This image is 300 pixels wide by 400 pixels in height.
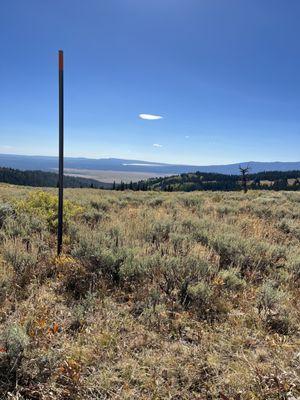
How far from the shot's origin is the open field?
244cm

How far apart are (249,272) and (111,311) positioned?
268 cm

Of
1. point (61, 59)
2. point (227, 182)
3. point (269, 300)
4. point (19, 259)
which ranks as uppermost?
point (61, 59)

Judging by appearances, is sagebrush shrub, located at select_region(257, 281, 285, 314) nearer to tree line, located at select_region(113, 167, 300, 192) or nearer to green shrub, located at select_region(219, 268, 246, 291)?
green shrub, located at select_region(219, 268, 246, 291)

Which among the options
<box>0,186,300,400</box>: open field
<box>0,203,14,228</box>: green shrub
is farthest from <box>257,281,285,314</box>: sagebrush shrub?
<box>0,203,14,228</box>: green shrub

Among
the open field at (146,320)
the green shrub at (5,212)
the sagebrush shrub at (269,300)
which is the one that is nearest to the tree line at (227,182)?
the green shrub at (5,212)

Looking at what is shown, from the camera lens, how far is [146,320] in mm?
3396

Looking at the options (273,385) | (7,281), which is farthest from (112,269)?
(273,385)

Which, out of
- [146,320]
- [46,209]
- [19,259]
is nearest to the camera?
[146,320]

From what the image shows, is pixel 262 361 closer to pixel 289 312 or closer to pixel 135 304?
pixel 289 312

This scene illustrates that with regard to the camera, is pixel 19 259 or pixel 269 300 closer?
pixel 269 300

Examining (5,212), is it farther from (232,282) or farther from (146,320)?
(232,282)

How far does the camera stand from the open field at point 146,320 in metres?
2.44

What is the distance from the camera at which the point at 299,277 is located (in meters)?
4.79

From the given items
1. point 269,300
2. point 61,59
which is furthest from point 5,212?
point 269,300
